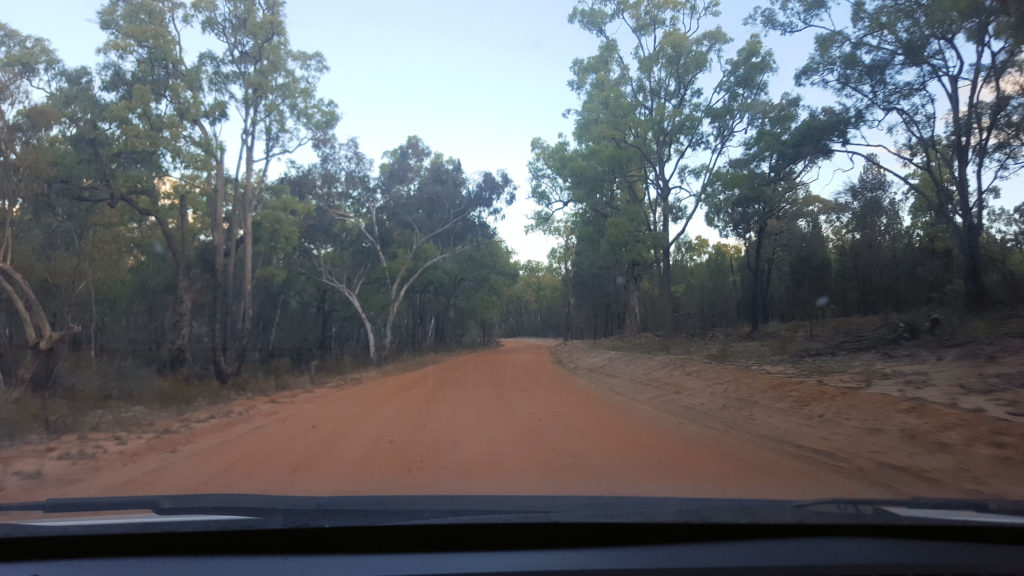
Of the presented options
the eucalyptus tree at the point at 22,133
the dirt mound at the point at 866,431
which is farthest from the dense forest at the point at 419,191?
the dirt mound at the point at 866,431

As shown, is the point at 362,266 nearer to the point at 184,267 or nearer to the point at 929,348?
the point at 184,267

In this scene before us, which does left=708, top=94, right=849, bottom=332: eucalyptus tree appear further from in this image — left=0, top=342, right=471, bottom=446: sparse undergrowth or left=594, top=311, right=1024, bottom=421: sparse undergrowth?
left=0, top=342, right=471, bottom=446: sparse undergrowth

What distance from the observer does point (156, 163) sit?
72.4 ft

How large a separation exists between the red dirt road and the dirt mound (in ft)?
1.79

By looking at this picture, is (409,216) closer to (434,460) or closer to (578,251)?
(578,251)

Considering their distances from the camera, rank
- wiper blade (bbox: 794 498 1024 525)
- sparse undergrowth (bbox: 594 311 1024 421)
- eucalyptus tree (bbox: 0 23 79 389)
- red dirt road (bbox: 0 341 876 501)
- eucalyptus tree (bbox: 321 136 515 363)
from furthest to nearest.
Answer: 1. eucalyptus tree (bbox: 321 136 515 363)
2. eucalyptus tree (bbox: 0 23 79 389)
3. sparse undergrowth (bbox: 594 311 1024 421)
4. red dirt road (bbox: 0 341 876 501)
5. wiper blade (bbox: 794 498 1024 525)

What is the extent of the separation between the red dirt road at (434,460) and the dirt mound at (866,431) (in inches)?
21.5

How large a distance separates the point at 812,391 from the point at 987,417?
3.06m

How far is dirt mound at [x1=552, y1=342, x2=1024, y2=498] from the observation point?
21.5 ft

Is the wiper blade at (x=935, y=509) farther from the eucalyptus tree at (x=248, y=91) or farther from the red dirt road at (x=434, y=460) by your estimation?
the eucalyptus tree at (x=248, y=91)

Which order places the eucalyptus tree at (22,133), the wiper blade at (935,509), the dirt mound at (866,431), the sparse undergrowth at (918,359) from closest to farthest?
1. the wiper blade at (935,509)
2. the dirt mound at (866,431)
3. the sparse undergrowth at (918,359)
4. the eucalyptus tree at (22,133)

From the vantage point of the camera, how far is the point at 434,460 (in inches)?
322

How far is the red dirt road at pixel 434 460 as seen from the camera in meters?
6.68

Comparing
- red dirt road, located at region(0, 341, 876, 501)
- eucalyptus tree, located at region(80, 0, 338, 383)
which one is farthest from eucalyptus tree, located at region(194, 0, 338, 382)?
red dirt road, located at region(0, 341, 876, 501)
